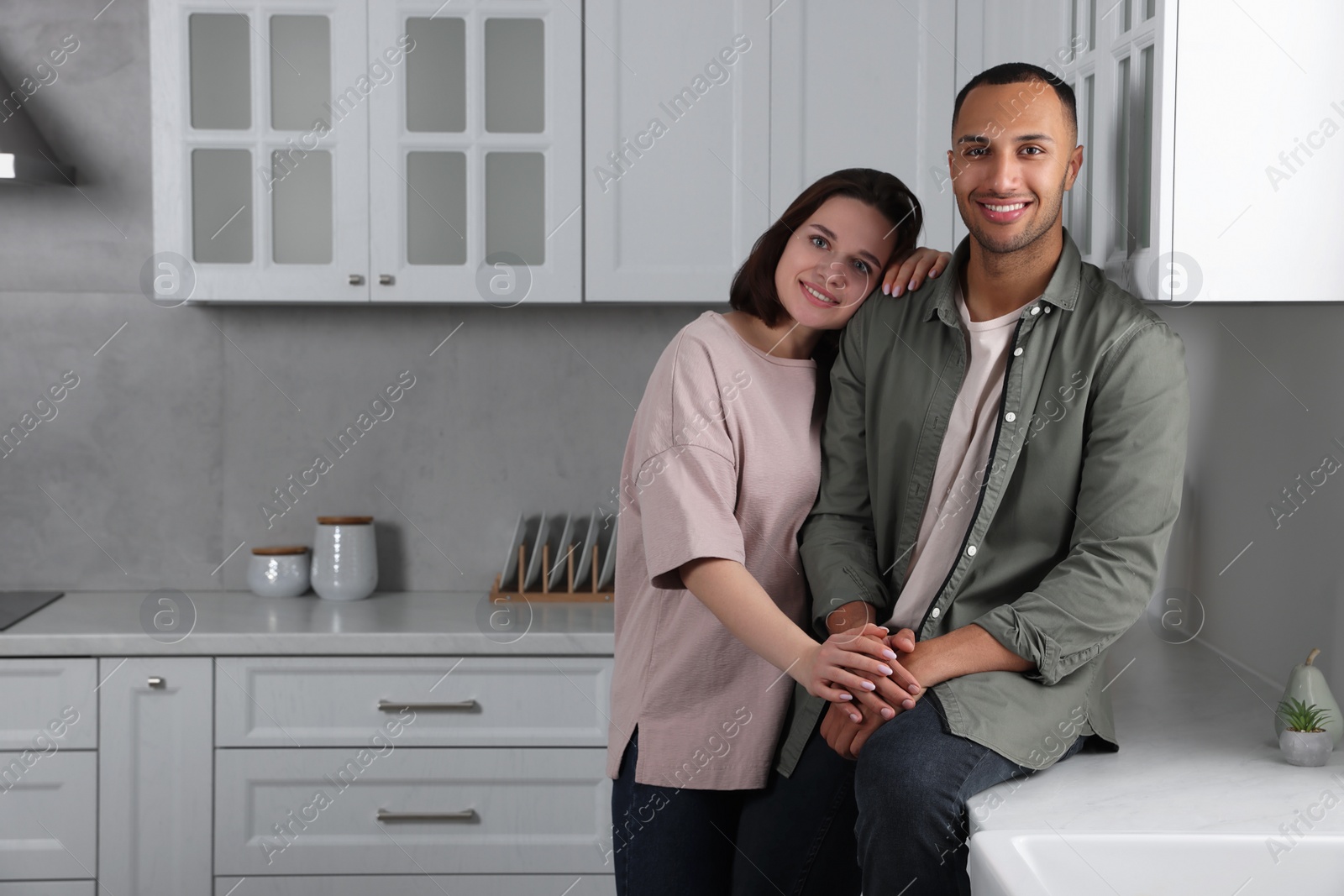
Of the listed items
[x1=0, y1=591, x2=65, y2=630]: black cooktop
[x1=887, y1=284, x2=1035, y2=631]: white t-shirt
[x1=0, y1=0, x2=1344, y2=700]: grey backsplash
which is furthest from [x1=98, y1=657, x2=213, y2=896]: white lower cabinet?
[x1=887, y1=284, x2=1035, y2=631]: white t-shirt

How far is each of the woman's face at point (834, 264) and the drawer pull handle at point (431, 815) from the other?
1.28 m

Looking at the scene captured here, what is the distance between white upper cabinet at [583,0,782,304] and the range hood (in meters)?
1.12

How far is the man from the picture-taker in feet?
3.38

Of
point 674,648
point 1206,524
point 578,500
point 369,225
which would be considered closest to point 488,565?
point 578,500

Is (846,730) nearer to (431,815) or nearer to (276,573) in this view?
(431,815)

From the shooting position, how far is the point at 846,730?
110 centimetres

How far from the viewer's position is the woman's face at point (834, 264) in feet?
4.21

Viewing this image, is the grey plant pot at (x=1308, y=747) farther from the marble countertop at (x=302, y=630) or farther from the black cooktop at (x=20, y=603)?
the black cooktop at (x=20, y=603)

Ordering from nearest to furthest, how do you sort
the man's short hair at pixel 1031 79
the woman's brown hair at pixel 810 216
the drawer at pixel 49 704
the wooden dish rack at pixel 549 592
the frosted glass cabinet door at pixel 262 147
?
the man's short hair at pixel 1031 79
the woman's brown hair at pixel 810 216
the drawer at pixel 49 704
the frosted glass cabinet door at pixel 262 147
the wooden dish rack at pixel 549 592

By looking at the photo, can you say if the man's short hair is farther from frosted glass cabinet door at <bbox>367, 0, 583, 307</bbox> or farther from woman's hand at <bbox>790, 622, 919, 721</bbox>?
frosted glass cabinet door at <bbox>367, 0, 583, 307</bbox>

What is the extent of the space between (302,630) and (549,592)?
51 cm

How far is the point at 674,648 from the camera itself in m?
1.27

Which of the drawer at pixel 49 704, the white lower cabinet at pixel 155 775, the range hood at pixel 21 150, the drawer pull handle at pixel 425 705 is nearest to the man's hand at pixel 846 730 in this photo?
the drawer pull handle at pixel 425 705

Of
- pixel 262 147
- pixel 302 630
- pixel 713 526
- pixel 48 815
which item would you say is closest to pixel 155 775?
pixel 48 815
